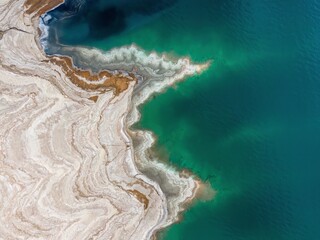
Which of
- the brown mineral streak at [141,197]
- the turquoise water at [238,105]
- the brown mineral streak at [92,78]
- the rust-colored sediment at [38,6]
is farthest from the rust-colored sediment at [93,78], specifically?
the brown mineral streak at [141,197]

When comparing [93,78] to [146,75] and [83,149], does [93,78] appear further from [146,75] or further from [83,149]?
[83,149]

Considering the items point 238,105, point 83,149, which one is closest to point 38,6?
point 83,149

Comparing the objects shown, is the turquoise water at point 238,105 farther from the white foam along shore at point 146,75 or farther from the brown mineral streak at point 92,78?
the brown mineral streak at point 92,78

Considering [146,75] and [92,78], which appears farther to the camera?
[146,75]

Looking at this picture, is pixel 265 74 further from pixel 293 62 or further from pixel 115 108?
pixel 115 108

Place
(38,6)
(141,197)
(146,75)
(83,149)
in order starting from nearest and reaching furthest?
(141,197) < (83,149) < (146,75) < (38,6)
